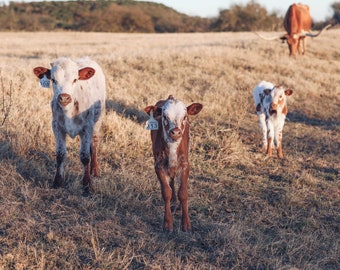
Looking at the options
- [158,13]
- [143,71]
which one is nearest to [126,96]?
[143,71]

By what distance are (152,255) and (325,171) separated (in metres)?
4.05

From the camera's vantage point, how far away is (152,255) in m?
3.95

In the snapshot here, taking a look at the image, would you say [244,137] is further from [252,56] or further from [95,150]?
[252,56]

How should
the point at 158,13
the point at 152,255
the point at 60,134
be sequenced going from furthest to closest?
the point at 158,13, the point at 60,134, the point at 152,255

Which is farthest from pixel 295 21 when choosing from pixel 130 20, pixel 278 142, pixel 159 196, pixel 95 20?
A: pixel 130 20

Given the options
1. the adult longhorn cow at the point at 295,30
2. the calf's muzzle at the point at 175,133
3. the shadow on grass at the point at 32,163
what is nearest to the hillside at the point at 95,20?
the adult longhorn cow at the point at 295,30

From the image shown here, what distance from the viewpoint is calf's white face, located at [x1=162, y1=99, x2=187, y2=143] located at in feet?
14.1

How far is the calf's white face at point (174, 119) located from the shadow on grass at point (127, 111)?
14.6 ft

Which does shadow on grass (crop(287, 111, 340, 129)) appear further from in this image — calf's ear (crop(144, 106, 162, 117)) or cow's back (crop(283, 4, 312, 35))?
cow's back (crop(283, 4, 312, 35))

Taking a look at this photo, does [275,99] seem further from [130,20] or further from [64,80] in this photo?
[130,20]

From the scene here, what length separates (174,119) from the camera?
171 inches

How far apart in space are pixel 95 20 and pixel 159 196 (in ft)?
149

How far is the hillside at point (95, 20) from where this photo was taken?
152ft

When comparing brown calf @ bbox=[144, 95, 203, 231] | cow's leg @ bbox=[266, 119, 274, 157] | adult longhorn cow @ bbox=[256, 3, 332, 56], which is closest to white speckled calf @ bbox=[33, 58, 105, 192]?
brown calf @ bbox=[144, 95, 203, 231]
